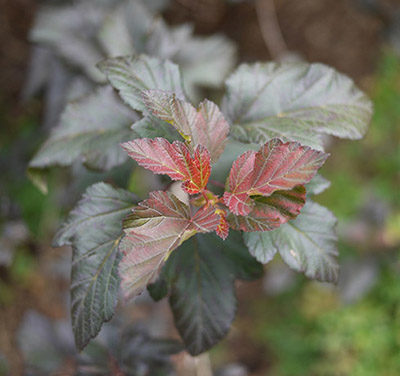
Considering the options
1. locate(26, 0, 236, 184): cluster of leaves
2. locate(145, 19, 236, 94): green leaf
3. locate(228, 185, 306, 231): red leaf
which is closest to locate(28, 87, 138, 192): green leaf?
locate(26, 0, 236, 184): cluster of leaves

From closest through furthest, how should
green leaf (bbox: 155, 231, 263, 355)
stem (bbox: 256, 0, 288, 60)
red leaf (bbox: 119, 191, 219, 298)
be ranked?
red leaf (bbox: 119, 191, 219, 298) → green leaf (bbox: 155, 231, 263, 355) → stem (bbox: 256, 0, 288, 60)

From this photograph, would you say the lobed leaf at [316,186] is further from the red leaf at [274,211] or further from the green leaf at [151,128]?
the green leaf at [151,128]

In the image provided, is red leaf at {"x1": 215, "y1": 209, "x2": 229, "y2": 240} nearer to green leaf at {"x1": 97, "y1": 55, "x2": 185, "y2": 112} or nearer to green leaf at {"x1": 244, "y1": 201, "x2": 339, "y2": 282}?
green leaf at {"x1": 244, "y1": 201, "x2": 339, "y2": 282}

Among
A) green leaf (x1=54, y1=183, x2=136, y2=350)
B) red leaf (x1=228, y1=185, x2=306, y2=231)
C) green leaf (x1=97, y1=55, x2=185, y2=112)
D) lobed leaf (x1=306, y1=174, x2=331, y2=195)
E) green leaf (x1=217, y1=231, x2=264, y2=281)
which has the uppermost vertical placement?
green leaf (x1=97, y1=55, x2=185, y2=112)

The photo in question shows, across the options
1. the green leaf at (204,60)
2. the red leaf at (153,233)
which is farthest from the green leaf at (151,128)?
the green leaf at (204,60)

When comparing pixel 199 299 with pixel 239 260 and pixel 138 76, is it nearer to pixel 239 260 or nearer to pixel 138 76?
pixel 239 260

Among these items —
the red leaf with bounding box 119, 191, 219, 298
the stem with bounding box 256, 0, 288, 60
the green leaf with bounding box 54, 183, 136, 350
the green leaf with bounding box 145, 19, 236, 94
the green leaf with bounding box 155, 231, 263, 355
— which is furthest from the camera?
the stem with bounding box 256, 0, 288, 60

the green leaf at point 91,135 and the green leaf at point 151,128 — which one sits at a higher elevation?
the green leaf at point 151,128

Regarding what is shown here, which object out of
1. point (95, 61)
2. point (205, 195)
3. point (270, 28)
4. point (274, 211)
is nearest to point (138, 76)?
point (205, 195)
